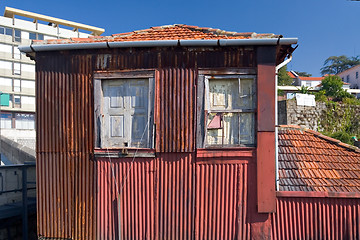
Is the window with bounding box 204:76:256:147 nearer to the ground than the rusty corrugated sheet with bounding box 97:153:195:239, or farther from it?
farther from it

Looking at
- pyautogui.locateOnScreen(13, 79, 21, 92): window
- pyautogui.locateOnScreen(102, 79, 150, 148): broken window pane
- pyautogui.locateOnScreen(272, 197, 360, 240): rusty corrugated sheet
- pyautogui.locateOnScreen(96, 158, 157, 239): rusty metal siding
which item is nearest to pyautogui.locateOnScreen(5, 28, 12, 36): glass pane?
pyautogui.locateOnScreen(13, 79, 21, 92): window

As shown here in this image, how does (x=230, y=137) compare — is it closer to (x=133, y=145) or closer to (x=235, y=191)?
(x=235, y=191)

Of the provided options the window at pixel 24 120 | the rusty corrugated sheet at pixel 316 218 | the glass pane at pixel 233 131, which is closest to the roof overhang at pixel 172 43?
the glass pane at pixel 233 131

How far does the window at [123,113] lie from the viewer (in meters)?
5.43

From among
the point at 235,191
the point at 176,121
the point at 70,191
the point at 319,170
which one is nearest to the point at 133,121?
the point at 176,121

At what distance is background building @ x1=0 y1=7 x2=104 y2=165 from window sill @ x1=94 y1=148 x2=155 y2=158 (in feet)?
124

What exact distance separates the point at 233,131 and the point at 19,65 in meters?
45.0

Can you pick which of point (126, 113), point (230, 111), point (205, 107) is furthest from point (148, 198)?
point (230, 111)

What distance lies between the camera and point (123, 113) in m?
5.48

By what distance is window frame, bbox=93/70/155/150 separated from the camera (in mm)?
5348

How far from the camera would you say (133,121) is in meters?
A: 5.46

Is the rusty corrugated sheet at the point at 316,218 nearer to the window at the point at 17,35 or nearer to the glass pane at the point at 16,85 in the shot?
the glass pane at the point at 16,85

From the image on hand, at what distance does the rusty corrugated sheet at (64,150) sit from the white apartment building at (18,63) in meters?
37.9

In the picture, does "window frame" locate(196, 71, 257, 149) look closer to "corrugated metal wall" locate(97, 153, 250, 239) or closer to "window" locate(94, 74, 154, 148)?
"corrugated metal wall" locate(97, 153, 250, 239)
